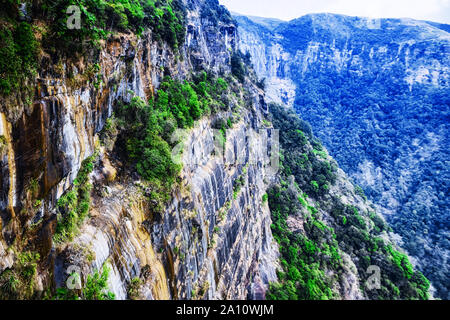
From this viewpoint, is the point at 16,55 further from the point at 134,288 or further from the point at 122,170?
the point at 134,288

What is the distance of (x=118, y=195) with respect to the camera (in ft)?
41.0

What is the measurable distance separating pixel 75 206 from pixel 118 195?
2.21m

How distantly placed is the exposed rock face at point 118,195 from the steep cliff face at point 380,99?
51621 mm

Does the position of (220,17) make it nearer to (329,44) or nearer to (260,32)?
(260,32)

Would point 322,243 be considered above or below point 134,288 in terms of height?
below

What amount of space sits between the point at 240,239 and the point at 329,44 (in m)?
150

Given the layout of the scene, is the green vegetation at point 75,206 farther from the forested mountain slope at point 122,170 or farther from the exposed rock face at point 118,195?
the exposed rock face at point 118,195

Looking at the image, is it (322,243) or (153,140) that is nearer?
(153,140)

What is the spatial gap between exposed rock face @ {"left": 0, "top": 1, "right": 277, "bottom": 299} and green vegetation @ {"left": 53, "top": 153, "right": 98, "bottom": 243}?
307 millimetres

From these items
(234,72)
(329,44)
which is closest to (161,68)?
(234,72)

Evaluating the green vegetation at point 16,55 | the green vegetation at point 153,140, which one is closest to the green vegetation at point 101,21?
the green vegetation at point 16,55

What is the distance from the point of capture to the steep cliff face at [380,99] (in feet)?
202

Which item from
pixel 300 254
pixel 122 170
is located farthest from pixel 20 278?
pixel 300 254

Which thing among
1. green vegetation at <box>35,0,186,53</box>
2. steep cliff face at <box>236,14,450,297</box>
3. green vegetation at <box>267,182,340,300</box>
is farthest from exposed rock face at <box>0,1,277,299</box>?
steep cliff face at <box>236,14,450,297</box>
